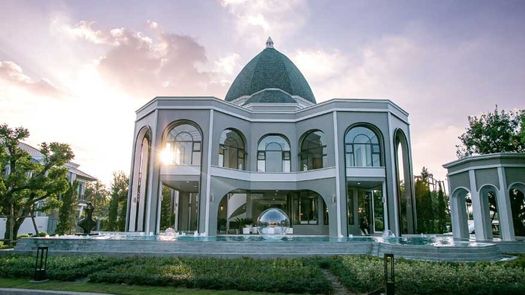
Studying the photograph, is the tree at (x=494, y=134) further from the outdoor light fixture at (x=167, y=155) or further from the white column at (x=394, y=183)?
the outdoor light fixture at (x=167, y=155)

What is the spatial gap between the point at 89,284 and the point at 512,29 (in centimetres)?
1528

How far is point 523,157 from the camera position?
1783cm

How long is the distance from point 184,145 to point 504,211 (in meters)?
18.1

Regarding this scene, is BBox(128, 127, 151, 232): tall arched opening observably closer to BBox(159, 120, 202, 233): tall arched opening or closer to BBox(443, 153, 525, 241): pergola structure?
BBox(159, 120, 202, 233): tall arched opening

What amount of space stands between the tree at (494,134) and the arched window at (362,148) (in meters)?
10.2

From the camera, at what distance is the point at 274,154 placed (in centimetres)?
2523

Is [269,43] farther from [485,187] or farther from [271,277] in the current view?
[271,277]

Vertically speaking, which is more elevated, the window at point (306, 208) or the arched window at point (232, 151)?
the arched window at point (232, 151)

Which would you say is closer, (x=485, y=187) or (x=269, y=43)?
(x=485, y=187)

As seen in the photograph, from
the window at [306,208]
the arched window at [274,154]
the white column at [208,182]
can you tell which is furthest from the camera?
the arched window at [274,154]

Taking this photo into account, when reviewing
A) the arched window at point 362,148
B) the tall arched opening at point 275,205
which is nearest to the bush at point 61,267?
the tall arched opening at point 275,205

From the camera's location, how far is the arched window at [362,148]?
75.5 feet

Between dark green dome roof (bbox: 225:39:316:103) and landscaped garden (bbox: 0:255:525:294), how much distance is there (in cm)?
2009

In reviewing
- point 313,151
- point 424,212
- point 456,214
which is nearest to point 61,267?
point 313,151
